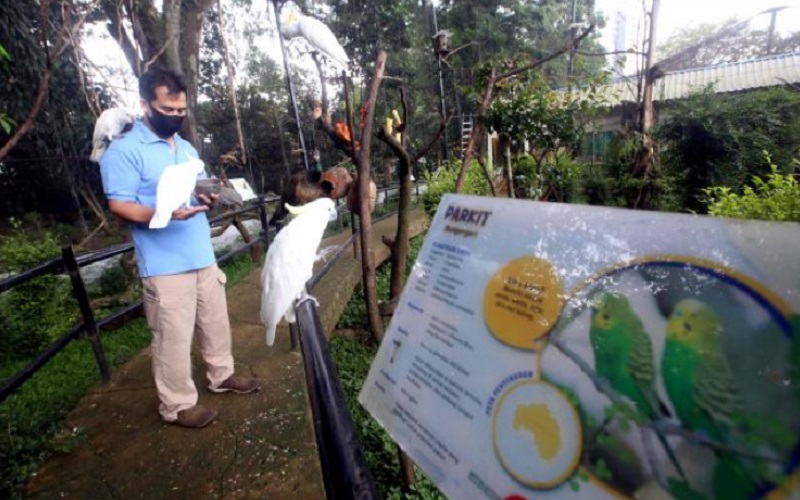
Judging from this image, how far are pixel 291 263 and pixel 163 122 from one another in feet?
2.78

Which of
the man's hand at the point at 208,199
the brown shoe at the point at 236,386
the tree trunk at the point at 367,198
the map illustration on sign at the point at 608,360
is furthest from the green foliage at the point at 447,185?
the map illustration on sign at the point at 608,360

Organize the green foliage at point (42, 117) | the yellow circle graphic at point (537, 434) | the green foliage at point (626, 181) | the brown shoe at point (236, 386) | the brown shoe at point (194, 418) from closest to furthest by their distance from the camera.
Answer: the yellow circle graphic at point (537, 434) < the brown shoe at point (194, 418) < the brown shoe at point (236, 386) < the green foliage at point (42, 117) < the green foliage at point (626, 181)

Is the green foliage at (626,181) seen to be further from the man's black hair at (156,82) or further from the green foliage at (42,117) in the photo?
the green foliage at (42,117)

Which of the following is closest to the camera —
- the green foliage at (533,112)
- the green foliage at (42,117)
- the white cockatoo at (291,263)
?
the white cockatoo at (291,263)

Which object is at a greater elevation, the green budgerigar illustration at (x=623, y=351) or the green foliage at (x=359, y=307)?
the green budgerigar illustration at (x=623, y=351)

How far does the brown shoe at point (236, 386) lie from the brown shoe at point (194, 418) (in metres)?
0.23

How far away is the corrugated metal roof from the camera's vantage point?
9.70 meters

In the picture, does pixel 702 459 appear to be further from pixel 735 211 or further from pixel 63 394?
pixel 63 394

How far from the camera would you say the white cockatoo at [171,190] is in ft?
5.03

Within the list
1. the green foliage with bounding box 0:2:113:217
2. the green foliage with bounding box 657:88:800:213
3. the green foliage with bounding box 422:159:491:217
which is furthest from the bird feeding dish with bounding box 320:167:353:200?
the green foliage with bounding box 657:88:800:213

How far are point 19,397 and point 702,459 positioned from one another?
353 cm

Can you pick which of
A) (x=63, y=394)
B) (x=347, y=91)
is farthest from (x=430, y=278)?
(x=63, y=394)

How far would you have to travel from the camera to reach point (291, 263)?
5.29ft

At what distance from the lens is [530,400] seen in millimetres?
605
